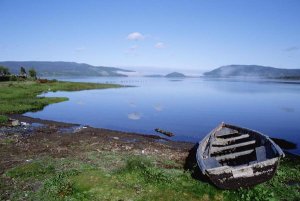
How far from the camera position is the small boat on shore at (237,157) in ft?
51.7

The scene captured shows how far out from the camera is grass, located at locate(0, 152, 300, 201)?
1534 centimetres

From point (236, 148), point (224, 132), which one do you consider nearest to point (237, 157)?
point (236, 148)

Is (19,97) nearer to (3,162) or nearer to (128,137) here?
(128,137)

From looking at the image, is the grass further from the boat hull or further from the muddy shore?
the muddy shore

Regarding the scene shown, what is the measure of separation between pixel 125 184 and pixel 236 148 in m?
11.4

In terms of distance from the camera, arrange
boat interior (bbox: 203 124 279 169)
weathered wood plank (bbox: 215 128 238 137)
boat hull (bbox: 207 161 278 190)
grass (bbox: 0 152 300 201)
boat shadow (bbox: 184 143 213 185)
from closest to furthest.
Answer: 1. grass (bbox: 0 152 300 201)
2. boat hull (bbox: 207 161 278 190)
3. boat shadow (bbox: 184 143 213 185)
4. boat interior (bbox: 203 124 279 169)
5. weathered wood plank (bbox: 215 128 238 137)

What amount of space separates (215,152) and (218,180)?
22.2 ft

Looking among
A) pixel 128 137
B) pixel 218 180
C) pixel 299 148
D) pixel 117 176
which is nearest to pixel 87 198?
pixel 117 176

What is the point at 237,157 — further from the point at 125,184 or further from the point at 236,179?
the point at 125,184

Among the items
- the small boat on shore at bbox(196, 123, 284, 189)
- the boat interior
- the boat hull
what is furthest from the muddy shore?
the boat hull

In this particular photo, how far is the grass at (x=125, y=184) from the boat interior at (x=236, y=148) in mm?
1658

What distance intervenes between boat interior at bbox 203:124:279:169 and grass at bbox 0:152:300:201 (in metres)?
1.66

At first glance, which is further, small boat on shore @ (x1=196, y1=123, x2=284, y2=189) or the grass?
small boat on shore @ (x1=196, y1=123, x2=284, y2=189)

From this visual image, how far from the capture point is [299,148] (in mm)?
30359
